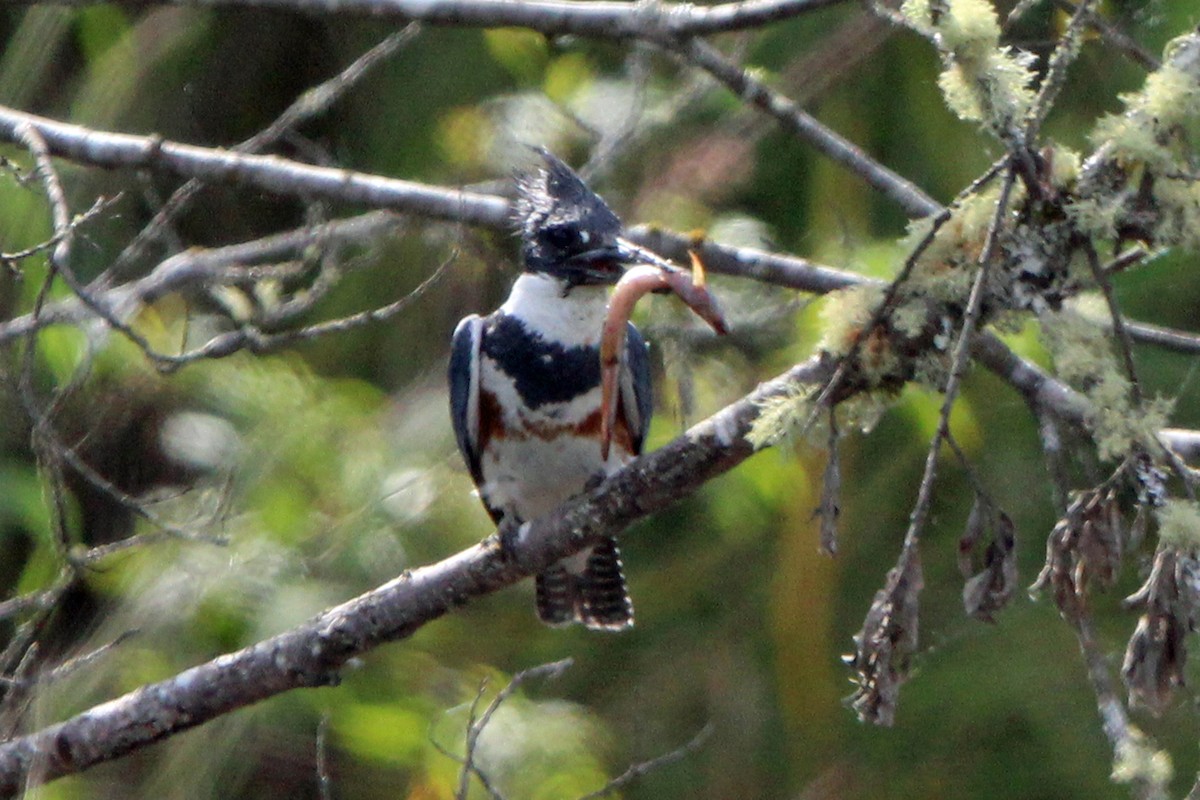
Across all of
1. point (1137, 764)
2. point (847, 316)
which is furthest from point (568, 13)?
point (1137, 764)

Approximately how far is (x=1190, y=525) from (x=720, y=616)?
1.97 metres

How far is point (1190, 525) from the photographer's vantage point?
4.25 ft

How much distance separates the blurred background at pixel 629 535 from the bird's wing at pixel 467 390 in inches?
5.0

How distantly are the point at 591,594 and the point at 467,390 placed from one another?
0.55 m

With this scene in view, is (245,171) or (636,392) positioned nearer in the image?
(245,171)

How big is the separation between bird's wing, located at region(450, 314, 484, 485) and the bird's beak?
28 cm

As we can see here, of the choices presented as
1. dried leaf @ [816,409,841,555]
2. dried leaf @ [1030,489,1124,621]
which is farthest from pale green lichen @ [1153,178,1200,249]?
dried leaf @ [816,409,841,555]

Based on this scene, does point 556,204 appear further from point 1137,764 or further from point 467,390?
point 1137,764

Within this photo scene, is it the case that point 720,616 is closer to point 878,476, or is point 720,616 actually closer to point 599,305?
point 878,476

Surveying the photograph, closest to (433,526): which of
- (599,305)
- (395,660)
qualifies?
(395,660)

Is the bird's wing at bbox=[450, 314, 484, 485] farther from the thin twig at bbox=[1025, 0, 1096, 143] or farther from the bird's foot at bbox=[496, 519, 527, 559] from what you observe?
the thin twig at bbox=[1025, 0, 1096, 143]

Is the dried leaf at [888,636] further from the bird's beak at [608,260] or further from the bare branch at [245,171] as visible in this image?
the bare branch at [245,171]

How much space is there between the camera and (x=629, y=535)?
3475 mm

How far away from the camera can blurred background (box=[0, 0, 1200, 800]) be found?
2.74 m
